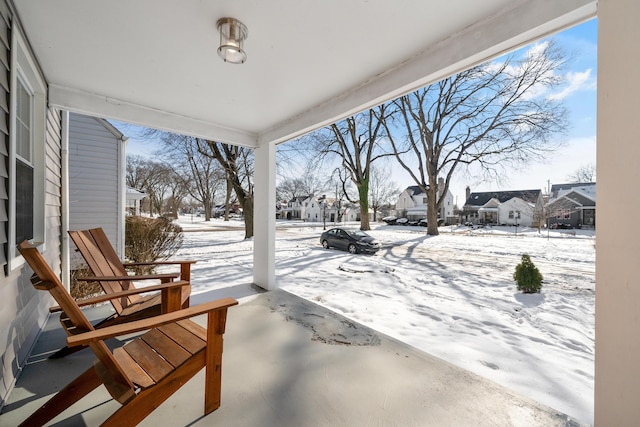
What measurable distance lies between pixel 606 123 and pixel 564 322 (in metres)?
3.65

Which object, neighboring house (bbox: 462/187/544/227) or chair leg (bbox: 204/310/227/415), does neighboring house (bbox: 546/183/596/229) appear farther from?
chair leg (bbox: 204/310/227/415)

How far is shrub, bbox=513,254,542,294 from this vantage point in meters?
4.88

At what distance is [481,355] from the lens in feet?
8.30

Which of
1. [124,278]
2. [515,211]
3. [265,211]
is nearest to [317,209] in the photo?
[515,211]

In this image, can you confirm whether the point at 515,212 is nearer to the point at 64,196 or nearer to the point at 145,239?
the point at 145,239

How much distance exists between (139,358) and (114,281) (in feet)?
4.00

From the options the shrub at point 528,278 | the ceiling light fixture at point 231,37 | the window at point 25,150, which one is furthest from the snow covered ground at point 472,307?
the ceiling light fixture at point 231,37

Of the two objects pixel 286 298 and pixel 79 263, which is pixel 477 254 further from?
pixel 79 263

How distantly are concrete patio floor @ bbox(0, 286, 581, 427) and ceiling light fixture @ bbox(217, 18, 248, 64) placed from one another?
2.43 metres

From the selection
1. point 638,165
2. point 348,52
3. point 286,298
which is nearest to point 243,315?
point 286,298

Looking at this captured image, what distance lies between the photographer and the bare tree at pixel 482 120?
12.1 metres

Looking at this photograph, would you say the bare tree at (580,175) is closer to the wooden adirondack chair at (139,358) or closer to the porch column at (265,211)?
the porch column at (265,211)

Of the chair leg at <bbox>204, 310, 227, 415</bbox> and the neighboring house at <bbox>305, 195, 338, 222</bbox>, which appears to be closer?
the chair leg at <bbox>204, 310, 227, 415</bbox>

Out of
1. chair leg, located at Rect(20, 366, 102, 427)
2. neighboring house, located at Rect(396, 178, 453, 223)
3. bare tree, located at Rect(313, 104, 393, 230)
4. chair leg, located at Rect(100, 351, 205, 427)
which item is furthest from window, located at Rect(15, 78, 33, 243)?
neighboring house, located at Rect(396, 178, 453, 223)
